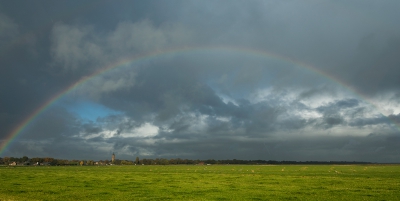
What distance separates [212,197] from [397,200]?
15955 mm

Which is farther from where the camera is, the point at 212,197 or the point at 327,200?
the point at 212,197

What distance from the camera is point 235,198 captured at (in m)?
28.5

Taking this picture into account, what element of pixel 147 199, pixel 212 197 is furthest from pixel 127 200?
pixel 212 197


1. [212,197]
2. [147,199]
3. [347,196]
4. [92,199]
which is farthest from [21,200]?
[347,196]

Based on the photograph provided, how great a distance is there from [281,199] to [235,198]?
418 centimetres

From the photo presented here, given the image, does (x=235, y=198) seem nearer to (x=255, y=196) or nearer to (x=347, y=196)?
(x=255, y=196)

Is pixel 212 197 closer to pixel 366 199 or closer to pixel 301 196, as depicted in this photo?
pixel 301 196

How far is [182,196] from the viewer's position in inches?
1163

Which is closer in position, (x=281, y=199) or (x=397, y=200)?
(x=397, y=200)

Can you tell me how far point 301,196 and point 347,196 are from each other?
4.38m

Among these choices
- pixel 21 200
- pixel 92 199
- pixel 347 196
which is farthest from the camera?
pixel 347 196

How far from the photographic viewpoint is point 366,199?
27.0 m

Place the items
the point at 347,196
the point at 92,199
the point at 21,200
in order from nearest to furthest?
the point at 21,200 → the point at 92,199 → the point at 347,196

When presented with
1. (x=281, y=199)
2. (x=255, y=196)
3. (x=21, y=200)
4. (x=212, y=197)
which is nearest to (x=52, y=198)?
(x=21, y=200)
